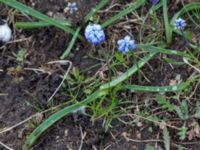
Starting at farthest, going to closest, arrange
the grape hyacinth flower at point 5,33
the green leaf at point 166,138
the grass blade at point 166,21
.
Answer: the grape hyacinth flower at point 5,33 < the grass blade at point 166,21 < the green leaf at point 166,138

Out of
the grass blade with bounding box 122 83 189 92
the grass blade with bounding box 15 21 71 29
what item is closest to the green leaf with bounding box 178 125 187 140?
the grass blade with bounding box 122 83 189 92

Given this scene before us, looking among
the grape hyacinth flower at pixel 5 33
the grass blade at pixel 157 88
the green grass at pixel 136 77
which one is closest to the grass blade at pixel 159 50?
the green grass at pixel 136 77

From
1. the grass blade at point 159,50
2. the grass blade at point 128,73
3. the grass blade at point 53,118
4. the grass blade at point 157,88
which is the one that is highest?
the grass blade at point 159,50

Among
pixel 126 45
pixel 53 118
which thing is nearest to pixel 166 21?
pixel 126 45

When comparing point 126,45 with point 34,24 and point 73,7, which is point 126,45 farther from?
point 34,24

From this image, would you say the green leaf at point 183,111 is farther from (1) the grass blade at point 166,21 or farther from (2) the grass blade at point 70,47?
(2) the grass blade at point 70,47

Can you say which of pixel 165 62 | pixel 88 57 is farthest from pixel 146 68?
pixel 88 57

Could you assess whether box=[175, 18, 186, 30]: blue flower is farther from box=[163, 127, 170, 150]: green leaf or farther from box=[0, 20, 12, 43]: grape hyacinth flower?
box=[0, 20, 12, 43]: grape hyacinth flower
